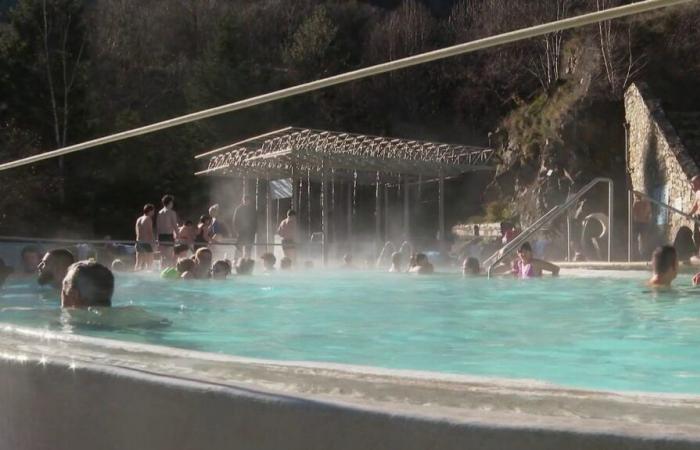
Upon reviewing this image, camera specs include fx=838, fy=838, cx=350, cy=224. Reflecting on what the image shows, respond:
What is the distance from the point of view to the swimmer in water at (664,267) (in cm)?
841

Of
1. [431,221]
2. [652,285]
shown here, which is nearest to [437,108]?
[431,221]

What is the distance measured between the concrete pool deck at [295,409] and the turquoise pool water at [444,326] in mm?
1657

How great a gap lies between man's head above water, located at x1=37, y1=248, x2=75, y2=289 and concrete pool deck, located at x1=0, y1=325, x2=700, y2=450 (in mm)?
5208

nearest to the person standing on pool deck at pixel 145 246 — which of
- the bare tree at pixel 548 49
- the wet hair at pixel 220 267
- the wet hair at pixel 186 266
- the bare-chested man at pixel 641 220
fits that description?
the wet hair at pixel 220 267

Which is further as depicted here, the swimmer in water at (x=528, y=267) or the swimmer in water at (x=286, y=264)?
the swimmer in water at (x=286, y=264)

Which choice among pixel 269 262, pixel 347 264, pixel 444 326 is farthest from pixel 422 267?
pixel 444 326

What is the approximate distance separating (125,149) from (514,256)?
64.7 feet

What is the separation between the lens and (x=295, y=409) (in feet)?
5.95

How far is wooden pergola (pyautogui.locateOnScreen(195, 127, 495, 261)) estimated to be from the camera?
699 inches

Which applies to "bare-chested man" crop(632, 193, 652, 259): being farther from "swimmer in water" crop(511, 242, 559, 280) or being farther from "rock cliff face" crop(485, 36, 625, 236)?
"rock cliff face" crop(485, 36, 625, 236)

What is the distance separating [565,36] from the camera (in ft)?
99.6

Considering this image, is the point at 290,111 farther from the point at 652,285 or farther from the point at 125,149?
the point at 652,285

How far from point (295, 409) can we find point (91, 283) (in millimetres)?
4426

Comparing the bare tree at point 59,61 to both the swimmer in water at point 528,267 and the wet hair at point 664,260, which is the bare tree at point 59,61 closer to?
the swimmer in water at point 528,267
